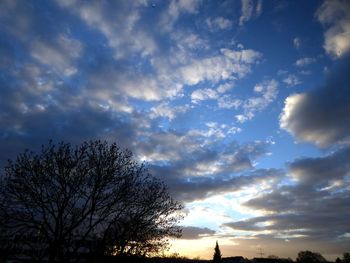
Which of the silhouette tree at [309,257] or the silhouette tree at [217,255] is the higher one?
the silhouette tree at [309,257]

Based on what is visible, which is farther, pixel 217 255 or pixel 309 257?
pixel 309 257

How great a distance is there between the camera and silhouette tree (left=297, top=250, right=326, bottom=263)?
121m

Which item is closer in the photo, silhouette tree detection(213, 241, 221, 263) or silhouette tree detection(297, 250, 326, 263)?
silhouette tree detection(213, 241, 221, 263)

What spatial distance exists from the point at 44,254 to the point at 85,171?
7540mm

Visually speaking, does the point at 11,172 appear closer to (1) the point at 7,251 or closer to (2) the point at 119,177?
(1) the point at 7,251

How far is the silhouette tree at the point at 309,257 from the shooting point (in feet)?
396

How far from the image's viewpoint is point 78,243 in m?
25.5

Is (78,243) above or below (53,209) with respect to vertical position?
below

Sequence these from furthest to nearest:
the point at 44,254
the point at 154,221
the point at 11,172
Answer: the point at 154,221 → the point at 44,254 → the point at 11,172

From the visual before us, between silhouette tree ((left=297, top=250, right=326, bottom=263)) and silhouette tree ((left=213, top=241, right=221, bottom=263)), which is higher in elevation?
silhouette tree ((left=297, top=250, right=326, bottom=263))

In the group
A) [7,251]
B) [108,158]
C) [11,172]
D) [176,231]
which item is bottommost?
[7,251]

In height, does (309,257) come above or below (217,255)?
above

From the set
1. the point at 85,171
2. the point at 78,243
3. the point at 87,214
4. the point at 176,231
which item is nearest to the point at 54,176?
the point at 85,171

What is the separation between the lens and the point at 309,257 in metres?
124
